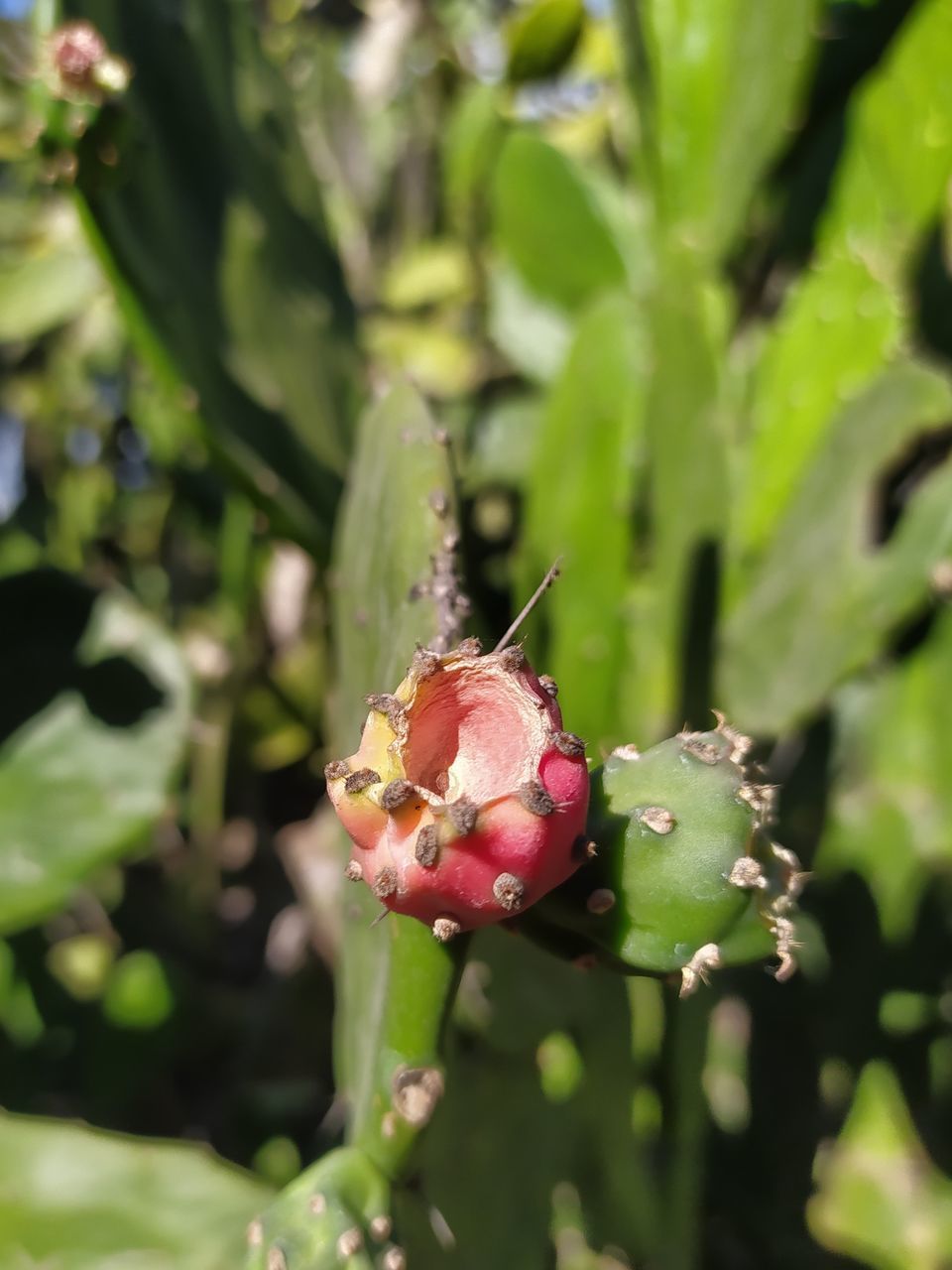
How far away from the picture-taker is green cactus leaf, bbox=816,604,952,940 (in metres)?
1.10

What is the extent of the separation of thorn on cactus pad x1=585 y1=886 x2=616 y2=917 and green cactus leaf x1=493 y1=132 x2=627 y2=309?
103 cm

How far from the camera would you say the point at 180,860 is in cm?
176

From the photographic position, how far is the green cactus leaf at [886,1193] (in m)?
1.06

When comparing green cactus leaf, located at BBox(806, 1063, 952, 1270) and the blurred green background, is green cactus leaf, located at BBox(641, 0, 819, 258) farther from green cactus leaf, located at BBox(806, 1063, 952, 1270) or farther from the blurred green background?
green cactus leaf, located at BBox(806, 1063, 952, 1270)

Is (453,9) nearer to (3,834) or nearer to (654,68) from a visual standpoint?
(654,68)

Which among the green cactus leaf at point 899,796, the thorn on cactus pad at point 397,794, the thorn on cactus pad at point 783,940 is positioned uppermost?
the thorn on cactus pad at point 397,794

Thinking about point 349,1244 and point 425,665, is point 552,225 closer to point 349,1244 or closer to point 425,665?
point 425,665

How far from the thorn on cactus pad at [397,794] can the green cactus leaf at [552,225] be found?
1.06 meters

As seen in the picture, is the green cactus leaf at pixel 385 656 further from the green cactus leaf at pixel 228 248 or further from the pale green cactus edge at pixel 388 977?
the green cactus leaf at pixel 228 248

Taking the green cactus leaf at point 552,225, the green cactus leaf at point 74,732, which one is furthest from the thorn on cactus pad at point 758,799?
the green cactus leaf at point 552,225

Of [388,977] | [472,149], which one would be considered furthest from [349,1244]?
[472,149]

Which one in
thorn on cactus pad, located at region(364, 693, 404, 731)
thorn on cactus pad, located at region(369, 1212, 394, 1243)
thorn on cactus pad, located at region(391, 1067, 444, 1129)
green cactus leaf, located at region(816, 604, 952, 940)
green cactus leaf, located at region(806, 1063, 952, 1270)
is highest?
thorn on cactus pad, located at region(364, 693, 404, 731)

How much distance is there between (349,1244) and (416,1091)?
0.27 ft

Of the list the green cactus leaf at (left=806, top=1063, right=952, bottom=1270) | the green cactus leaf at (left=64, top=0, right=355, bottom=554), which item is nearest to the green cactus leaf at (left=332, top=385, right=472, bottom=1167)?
the green cactus leaf at (left=64, top=0, right=355, bottom=554)
